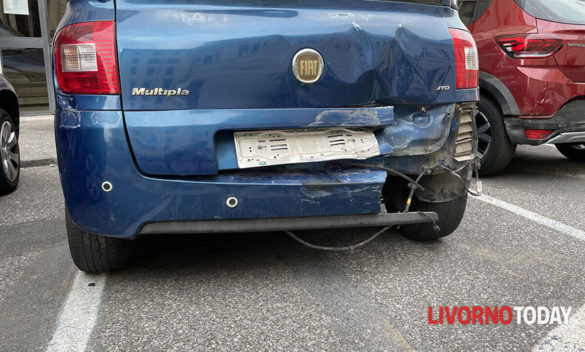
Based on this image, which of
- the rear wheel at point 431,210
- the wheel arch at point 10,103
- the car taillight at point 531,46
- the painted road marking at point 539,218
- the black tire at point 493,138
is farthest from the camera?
the black tire at point 493,138

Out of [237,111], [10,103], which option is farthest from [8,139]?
[237,111]

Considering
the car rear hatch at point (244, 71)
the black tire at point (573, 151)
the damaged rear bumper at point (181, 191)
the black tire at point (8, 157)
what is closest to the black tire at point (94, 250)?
the damaged rear bumper at point (181, 191)

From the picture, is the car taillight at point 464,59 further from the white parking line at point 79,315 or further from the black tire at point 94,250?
the white parking line at point 79,315

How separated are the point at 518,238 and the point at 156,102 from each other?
2.44 metres

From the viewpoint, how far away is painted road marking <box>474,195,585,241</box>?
3.52 m

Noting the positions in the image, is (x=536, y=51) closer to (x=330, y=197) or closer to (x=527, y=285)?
(x=527, y=285)

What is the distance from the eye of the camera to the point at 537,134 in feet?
15.5

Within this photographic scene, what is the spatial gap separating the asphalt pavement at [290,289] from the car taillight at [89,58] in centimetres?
99

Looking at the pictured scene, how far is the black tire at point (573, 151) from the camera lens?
6086mm

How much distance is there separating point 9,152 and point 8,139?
0.41 feet

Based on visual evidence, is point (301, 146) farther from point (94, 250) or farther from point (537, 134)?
point (537, 134)

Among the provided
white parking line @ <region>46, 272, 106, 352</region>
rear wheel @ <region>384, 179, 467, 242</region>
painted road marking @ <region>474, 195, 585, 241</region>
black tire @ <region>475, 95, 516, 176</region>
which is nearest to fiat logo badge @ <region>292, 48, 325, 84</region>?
rear wheel @ <region>384, 179, 467, 242</region>

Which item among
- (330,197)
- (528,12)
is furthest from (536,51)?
(330,197)

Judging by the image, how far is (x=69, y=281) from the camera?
2695 mm
